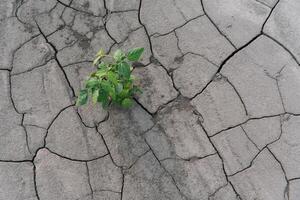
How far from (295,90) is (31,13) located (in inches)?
79.9

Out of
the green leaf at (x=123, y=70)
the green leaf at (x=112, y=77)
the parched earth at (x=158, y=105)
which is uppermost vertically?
the green leaf at (x=123, y=70)

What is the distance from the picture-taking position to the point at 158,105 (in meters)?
2.85

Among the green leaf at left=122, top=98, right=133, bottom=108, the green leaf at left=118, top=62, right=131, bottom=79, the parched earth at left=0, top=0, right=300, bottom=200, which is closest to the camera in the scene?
the green leaf at left=118, top=62, right=131, bottom=79

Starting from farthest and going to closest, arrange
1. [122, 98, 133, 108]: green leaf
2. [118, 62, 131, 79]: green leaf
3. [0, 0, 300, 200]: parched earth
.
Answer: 1. [122, 98, 133, 108]: green leaf
2. [0, 0, 300, 200]: parched earth
3. [118, 62, 131, 79]: green leaf

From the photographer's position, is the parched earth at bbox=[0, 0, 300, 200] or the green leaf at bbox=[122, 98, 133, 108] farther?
the green leaf at bbox=[122, 98, 133, 108]

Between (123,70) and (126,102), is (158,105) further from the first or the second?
(123,70)

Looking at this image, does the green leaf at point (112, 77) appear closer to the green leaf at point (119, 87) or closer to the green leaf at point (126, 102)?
the green leaf at point (119, 87)

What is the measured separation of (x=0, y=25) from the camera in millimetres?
3070

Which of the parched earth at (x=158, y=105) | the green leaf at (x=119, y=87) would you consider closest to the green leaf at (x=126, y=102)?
the parched earth at (x=158, y=105)

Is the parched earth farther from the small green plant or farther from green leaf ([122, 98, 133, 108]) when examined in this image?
the small green plant

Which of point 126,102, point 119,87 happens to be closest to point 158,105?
point 126,102

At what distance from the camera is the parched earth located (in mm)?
2660

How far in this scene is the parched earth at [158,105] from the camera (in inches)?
105

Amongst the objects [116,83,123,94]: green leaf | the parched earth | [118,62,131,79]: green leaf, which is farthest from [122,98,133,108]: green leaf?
[118,62,131,79]: green leaf
